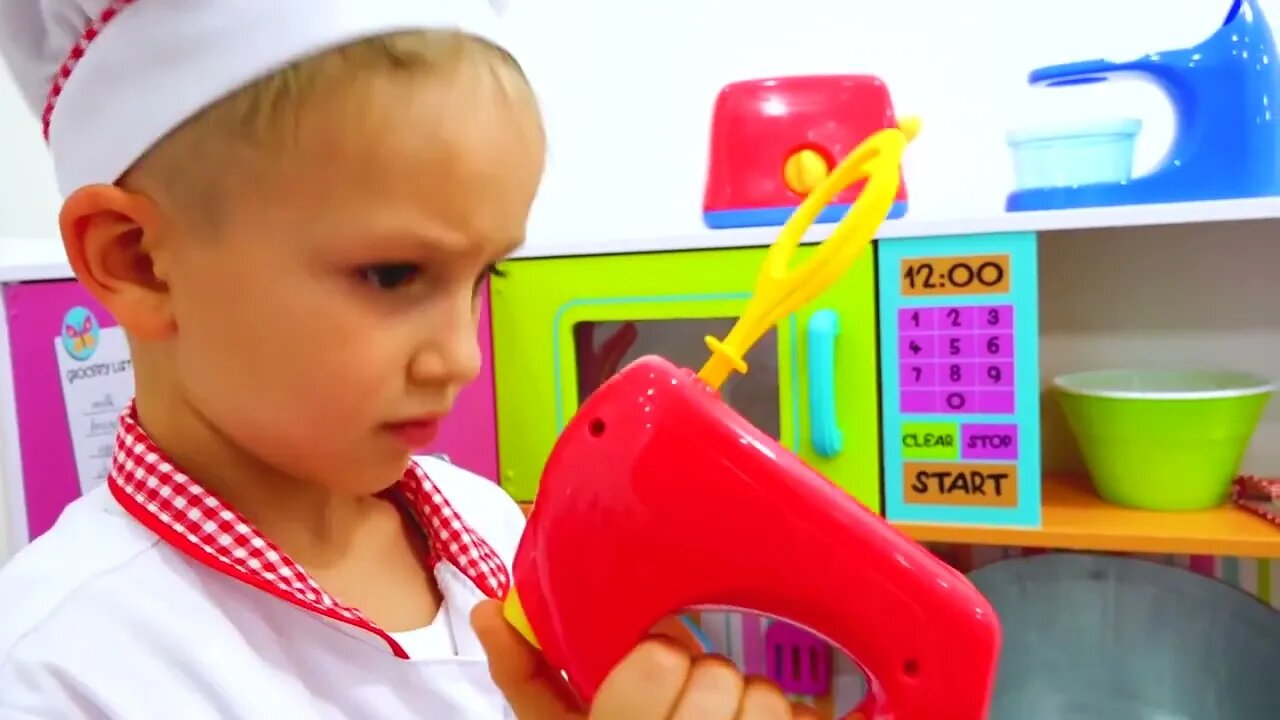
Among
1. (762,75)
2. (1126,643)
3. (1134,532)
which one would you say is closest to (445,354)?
(1134,532)

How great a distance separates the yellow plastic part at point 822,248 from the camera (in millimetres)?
375

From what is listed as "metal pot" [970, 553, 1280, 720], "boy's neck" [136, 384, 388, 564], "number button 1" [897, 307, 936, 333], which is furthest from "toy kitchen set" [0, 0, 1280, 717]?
"boy's neck" [136, 384, 388, 564]

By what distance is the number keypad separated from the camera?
89cm

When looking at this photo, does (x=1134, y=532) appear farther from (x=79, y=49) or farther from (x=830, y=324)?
(x=79, y=49)

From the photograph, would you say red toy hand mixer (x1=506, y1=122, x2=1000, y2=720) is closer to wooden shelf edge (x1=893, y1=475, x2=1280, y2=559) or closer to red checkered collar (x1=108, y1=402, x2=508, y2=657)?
red checkered collar (x1=108, y1=402, x2=508, y2=657)

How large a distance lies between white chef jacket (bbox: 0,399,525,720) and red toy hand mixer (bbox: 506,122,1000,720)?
146 millimetres

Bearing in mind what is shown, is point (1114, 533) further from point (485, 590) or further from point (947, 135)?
point (485, 590)

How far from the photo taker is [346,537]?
1.84 feet

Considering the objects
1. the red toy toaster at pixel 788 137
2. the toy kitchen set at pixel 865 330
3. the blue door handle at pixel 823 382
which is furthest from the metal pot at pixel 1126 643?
the red toy toaster at pixel 788 137

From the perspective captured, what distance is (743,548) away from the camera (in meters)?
0.40

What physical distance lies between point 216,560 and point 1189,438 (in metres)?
0.83

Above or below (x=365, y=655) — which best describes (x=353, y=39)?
above

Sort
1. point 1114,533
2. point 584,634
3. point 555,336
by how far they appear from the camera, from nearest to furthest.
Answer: point 584,634
point 1114,533
point 555,336

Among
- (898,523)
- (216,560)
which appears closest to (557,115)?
(898,523)
